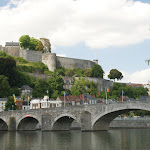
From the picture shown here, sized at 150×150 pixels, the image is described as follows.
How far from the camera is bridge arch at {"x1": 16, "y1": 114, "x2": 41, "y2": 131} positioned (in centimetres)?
5192

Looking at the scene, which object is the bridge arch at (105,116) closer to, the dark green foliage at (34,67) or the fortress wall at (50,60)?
the dark green foliage at (34,67)

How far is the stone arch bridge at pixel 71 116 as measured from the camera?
1665 inches

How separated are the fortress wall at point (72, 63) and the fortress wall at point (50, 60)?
3366 mm

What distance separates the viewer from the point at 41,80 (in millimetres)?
86750

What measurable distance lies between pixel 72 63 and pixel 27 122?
54.3m

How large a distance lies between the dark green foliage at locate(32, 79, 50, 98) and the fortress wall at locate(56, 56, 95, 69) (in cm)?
2029

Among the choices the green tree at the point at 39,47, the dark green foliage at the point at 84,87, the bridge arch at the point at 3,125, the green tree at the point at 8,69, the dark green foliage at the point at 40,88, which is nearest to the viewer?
the bridge arch at the point at 3,125

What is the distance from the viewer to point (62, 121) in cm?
5047

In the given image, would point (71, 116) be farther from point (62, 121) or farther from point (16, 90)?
point (16, 90)

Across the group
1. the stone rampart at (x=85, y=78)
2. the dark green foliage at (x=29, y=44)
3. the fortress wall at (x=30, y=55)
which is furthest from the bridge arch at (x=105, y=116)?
the dark green foliage at (x=29, y=44)

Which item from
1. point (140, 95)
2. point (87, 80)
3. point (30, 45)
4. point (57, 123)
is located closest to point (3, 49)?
point (30, 45)

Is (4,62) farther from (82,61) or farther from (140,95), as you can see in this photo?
(140,95)

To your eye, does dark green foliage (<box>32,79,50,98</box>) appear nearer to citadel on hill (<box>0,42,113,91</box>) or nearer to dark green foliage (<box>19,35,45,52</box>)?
citadel on hill (<box>0,42,113,91</box>)

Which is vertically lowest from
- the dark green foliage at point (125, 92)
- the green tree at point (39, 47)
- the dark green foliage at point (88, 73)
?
the dark green foliage at point (125, 92)
